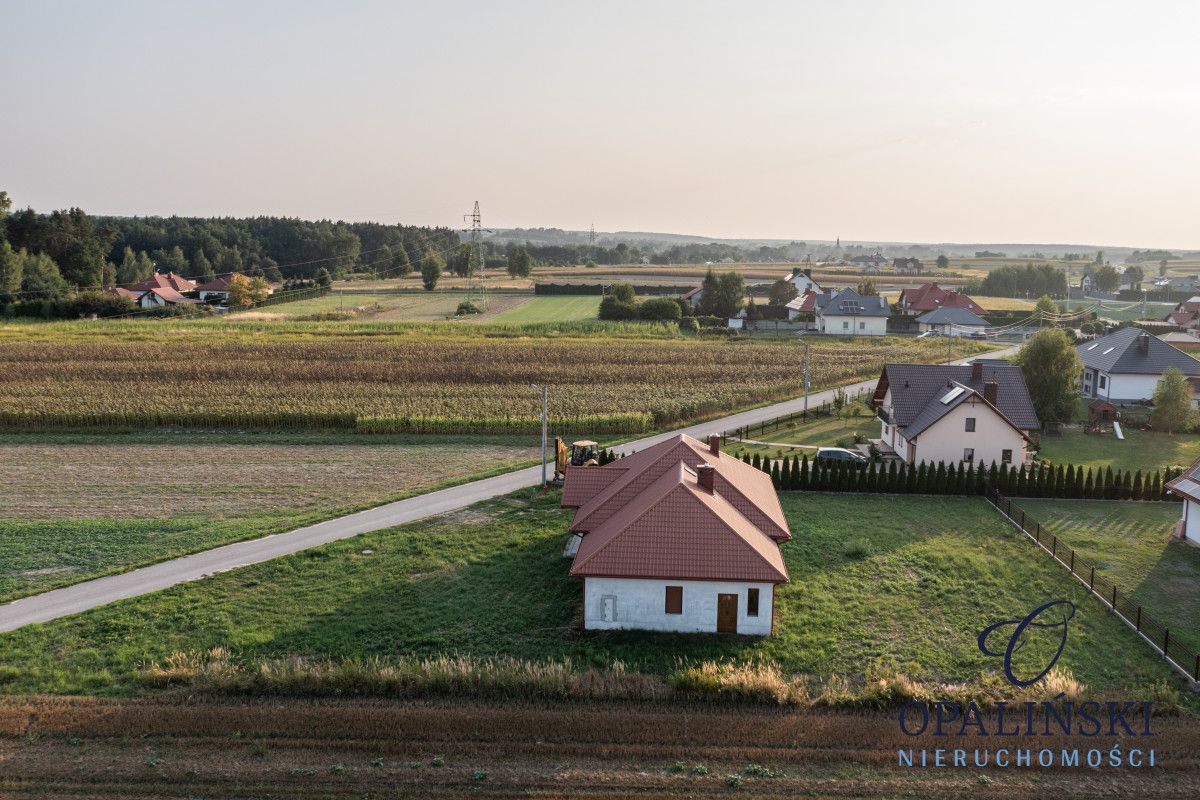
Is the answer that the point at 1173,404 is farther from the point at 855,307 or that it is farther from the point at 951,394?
the point at 855,307

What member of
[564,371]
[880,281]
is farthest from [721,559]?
[880,281]

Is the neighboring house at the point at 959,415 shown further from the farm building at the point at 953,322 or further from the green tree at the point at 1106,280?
the green tree at the point at 1106,280

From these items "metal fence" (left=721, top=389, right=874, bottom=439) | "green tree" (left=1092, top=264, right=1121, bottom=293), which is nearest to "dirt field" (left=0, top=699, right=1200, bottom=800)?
"metal fence" (left=721, top=389, right=874, bottom=439)

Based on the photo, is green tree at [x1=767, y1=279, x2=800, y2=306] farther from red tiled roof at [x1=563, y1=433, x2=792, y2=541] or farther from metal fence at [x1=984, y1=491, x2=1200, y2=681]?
red tiled roof at [x1=563, y1=433, x2=792, y2=541]

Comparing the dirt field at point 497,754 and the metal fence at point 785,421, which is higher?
the metal fence at point 785,421

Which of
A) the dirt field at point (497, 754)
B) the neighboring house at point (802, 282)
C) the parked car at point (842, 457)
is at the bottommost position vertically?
the dirt field at point (497, 754)

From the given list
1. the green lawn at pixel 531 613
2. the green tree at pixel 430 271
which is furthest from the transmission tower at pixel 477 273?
the green lawn at pixel 531 613
